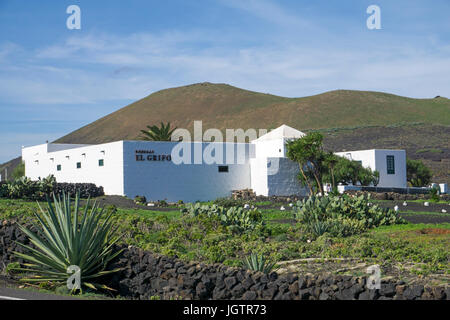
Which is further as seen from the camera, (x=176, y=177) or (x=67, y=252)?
(x=176, y=177)

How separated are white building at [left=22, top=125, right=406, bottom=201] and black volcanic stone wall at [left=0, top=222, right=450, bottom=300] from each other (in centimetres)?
1817

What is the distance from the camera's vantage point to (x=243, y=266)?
937 centimetres

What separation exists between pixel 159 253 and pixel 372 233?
5.95 metres

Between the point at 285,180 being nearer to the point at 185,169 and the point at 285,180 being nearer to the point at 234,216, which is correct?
the point at 185,169

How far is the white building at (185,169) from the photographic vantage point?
28109mm

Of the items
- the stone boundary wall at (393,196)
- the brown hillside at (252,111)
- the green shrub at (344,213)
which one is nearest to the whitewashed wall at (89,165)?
the stone boundary wall at (393,196)

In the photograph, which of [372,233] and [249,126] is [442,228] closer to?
[372,233]

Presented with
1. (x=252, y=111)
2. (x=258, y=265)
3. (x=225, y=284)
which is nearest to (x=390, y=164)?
(x=258, y=265)

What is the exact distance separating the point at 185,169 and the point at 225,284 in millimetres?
21094

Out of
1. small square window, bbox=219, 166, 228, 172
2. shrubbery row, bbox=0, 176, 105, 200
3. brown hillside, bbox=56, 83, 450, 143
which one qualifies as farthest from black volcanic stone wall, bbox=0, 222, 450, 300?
brown hillside, bbox=56, 83, 450, 143

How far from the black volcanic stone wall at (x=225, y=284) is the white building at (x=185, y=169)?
1817 cm

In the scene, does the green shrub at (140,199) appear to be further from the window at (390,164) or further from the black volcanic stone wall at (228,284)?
the black volcanic stone wall at (228,284)

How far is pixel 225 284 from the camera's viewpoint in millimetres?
8445

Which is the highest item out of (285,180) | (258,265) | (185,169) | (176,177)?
(185,169)
